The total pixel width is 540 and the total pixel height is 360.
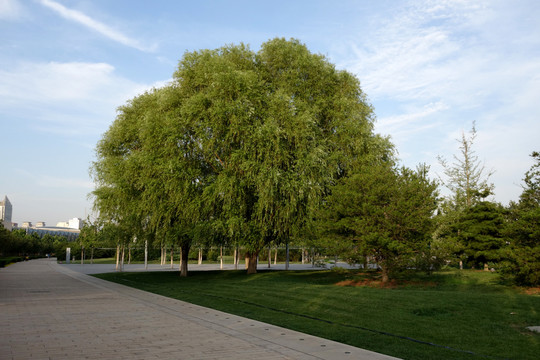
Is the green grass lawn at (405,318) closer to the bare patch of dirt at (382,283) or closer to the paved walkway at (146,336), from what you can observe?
the paved walkway at (146,336)

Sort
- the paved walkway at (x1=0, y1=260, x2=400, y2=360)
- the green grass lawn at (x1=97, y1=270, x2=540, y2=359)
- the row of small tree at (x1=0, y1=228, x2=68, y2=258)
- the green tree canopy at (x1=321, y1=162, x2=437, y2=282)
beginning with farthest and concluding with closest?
1. the row of small tree at (x1=0, y1=228, x2=68, y2=258)
2. the green tree canopy at (x1=321, y1=162, x2=437, y2=282)
3. the green grass lawn at (x1=97, y1=270, x2=540, y2=359)
4. the paved walkway at (x1=0, y1=260, x2=400, y2=360)

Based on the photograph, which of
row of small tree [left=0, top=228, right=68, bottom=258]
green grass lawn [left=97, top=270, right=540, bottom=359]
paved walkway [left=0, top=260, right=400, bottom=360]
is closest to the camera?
paved walkway [left=0, top=260, right=400, bottom=360]

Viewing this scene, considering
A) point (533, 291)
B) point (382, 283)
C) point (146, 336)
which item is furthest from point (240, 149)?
point (146, 336)

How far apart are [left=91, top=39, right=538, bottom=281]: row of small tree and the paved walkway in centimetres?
916

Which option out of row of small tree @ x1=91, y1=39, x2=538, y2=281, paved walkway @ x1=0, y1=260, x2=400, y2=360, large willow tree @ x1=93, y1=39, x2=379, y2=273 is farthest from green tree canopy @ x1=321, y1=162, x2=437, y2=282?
paved walkway @ x1=0, y1=260, x2=400, y2=360

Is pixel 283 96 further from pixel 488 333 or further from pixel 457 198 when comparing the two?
pixel 457 198

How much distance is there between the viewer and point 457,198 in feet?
114

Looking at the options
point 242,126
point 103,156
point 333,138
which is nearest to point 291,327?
point 242,126

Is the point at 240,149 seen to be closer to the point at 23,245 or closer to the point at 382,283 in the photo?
Answer: the point at 382,283

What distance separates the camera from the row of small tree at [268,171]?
17562mm

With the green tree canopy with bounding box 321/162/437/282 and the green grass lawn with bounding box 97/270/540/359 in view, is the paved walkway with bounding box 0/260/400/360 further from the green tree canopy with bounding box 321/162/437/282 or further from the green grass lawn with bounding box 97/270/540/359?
the green tree canopy with bounding box 321/162/437/282

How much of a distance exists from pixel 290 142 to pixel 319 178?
255cm

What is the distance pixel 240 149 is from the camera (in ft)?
70.7

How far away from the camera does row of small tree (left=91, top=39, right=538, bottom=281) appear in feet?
57.6
